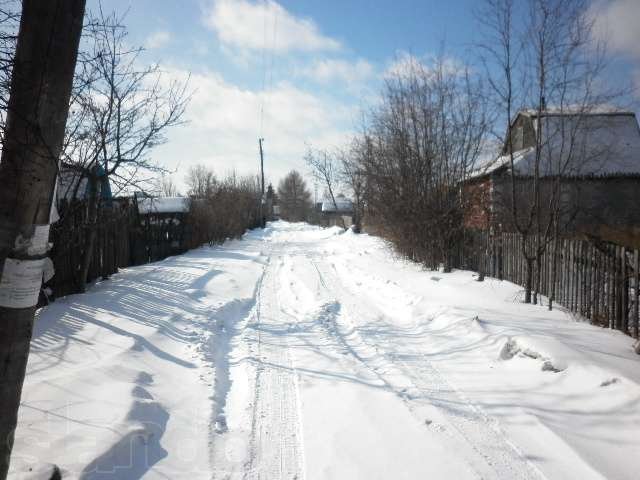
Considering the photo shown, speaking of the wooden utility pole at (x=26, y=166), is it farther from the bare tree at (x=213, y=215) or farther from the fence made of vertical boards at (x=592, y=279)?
the bare tree at (x=213, y=215)

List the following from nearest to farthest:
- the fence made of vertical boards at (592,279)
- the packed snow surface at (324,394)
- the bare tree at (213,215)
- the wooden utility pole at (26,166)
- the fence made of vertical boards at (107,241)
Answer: the wooden utility pole at (26,166)
the packed snow surface at (324,394)
the fence made of vertical boards at (592,279)
the fence made of vertical boards at (107,241)
the bare tree at (213,215)

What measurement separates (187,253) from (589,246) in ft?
48.7

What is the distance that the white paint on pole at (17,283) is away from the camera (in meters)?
2.19

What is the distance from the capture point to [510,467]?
324cm

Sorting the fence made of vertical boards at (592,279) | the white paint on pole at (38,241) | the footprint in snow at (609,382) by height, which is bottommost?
the footprint in snow at (609,382)

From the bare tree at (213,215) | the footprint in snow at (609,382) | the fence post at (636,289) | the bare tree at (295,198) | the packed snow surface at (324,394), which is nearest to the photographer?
the packed snow surface at (324,394)

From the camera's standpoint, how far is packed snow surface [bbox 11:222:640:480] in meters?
3.25

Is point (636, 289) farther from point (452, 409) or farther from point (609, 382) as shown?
point (452, 409)

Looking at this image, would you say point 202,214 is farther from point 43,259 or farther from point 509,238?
point 43,259

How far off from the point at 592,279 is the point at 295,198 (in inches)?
3356

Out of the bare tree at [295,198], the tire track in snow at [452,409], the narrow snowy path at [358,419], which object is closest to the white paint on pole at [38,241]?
the narrow snowy path at [358,419]

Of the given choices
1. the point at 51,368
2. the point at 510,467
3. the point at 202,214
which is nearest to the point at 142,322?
the point at 51,368

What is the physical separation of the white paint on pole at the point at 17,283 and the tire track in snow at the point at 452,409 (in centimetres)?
303

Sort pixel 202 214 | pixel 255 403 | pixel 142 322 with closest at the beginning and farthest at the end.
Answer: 1. pixel 255 403
2. pixel 142 322
3. pixel 202 214
